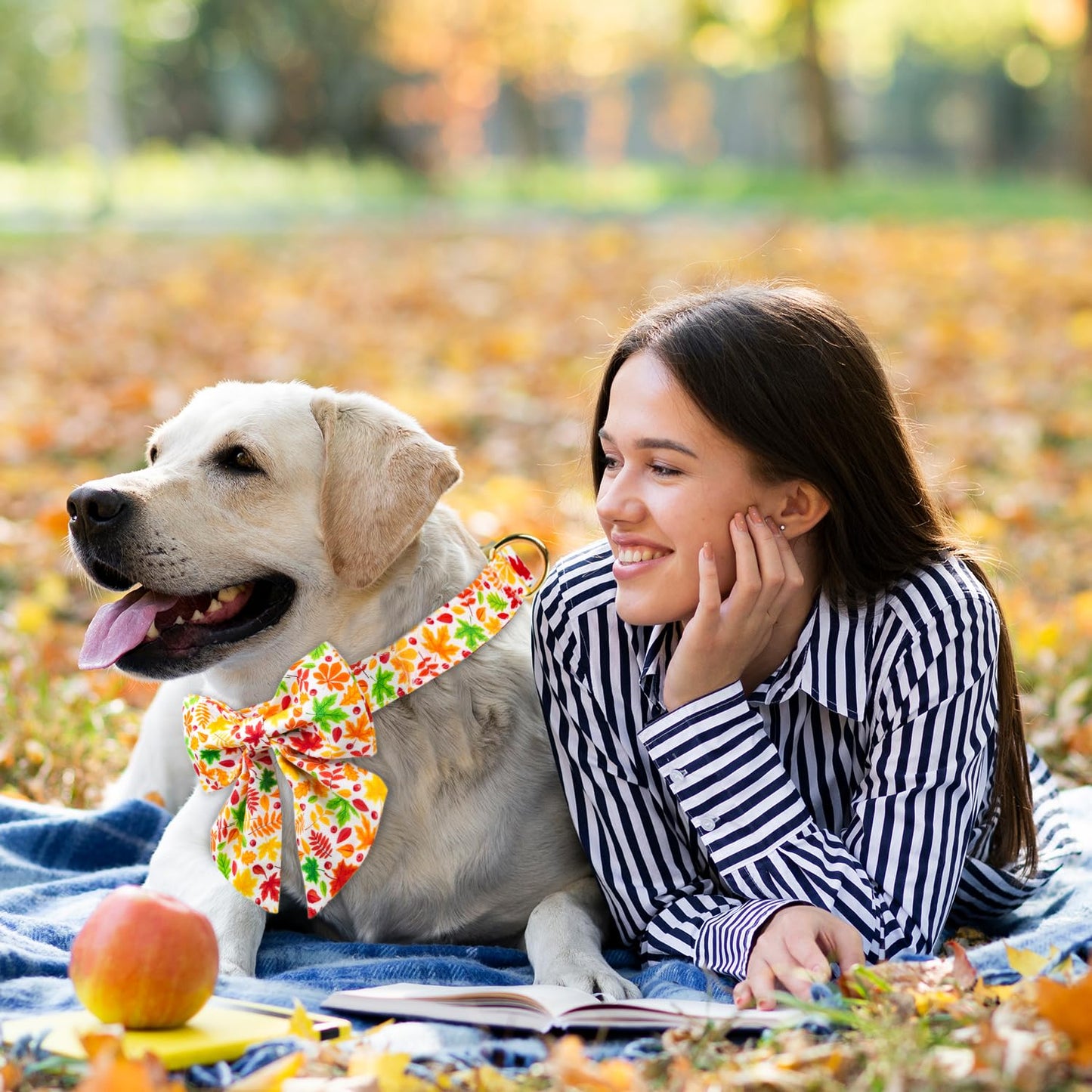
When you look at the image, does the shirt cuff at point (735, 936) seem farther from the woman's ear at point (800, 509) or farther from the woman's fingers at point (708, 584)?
the woman's ear at point (800, 509)

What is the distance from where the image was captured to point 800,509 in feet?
9.84

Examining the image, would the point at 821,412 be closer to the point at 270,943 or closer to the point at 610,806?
the point at 610,806

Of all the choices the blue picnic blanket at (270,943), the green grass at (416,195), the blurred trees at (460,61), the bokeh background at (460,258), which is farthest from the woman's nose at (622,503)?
the blurred trees at (460,61)

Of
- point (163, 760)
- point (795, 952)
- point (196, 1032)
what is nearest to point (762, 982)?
point (795, 952)

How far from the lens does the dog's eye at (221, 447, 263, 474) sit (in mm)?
3098

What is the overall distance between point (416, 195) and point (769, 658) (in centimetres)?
2373

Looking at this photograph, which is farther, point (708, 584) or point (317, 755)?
point (317, 755)

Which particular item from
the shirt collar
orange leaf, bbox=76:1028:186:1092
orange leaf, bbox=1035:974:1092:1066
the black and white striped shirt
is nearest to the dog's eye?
the black and white striped shirt

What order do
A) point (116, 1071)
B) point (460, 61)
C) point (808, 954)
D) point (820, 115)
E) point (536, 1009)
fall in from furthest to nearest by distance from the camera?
point (460, 61) < point (820, 115) < point (808, 954) < point (536, 1009) < point (116, 1071)

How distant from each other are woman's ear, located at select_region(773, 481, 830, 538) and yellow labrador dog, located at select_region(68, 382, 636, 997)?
2.30 ft

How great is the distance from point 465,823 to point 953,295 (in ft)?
33.7

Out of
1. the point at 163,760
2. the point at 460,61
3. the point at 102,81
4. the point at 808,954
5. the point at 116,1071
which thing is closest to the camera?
the point at 116,1071

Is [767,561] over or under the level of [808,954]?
over

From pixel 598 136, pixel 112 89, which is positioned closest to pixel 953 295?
pixel 112 89
